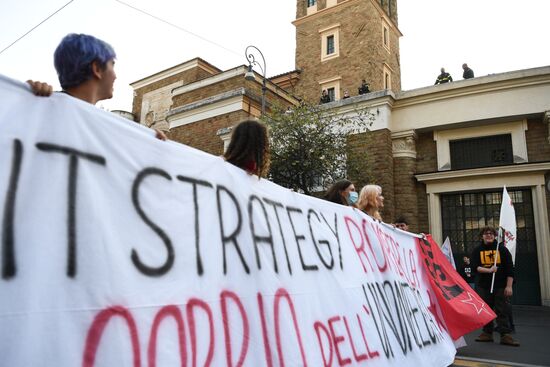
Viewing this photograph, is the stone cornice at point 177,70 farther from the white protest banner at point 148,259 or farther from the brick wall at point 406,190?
the white protest banner at point 148,259

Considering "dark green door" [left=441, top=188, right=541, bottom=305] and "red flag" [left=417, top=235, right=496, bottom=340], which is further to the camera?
"dark green door" [left=441, top=188, right=541, bottom=305]

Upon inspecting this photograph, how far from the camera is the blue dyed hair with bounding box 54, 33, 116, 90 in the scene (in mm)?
2072

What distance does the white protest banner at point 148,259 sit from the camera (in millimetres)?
1447

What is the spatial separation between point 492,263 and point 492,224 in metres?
7.65

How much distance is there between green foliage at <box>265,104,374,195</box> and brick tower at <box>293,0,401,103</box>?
13.3 meters

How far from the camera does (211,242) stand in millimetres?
2150

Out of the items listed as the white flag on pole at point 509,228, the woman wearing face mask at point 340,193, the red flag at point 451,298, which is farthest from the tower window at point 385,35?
the woman wearing face mask at point 340,193

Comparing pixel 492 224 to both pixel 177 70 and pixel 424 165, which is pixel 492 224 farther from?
pixel 177 70

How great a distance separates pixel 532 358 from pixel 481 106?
10.4m

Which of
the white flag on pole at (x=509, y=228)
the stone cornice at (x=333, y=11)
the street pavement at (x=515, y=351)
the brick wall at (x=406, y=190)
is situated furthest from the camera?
the stone cornice at (x=333, y=11)

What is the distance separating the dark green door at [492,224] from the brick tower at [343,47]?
43.6 feet

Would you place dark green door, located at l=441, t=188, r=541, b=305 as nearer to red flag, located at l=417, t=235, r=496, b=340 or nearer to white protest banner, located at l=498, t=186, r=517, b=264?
white protest banner, located at l=498, t=186, r=517, b=264

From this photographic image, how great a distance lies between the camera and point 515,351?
580 cm

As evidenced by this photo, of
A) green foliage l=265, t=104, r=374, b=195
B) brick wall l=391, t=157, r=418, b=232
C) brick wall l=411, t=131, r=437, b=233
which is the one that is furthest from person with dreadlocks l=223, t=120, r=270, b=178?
brick wall l=411, t=131, r=437, b=233
